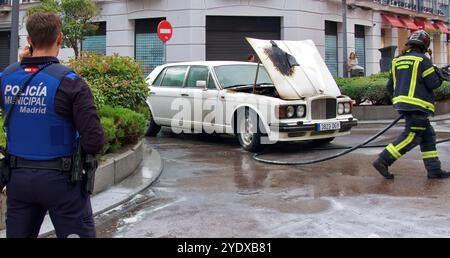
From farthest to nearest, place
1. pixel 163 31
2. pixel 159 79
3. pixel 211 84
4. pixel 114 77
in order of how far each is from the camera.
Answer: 1. pixel 163 31
2. pixel 159 79
3. pixel 211 84
4. pixel 114 77

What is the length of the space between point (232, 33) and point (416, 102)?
14692 mm

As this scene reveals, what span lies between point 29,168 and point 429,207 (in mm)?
4070

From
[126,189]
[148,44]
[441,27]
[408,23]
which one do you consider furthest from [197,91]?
[441,27]

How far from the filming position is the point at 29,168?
2982 mm

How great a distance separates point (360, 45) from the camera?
1011 inches

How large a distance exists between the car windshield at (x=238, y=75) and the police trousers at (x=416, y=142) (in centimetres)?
347

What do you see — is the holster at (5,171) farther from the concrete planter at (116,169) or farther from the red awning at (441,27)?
the red awning at (441,27)

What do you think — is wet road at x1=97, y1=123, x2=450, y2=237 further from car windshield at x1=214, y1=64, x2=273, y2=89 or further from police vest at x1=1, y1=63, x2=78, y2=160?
police vest at x1=1, y1=63, x2=78, y2=160

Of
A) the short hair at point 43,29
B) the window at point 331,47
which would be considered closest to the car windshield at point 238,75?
the short hair at point 43,29

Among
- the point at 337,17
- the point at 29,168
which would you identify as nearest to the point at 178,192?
the point at 29,168

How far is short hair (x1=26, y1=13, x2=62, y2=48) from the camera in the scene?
3002 millimetres

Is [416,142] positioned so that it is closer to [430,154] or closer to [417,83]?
[430,154]

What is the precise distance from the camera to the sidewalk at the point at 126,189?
5111mm

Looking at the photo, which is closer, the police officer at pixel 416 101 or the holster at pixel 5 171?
the holster at pixel 5 171
